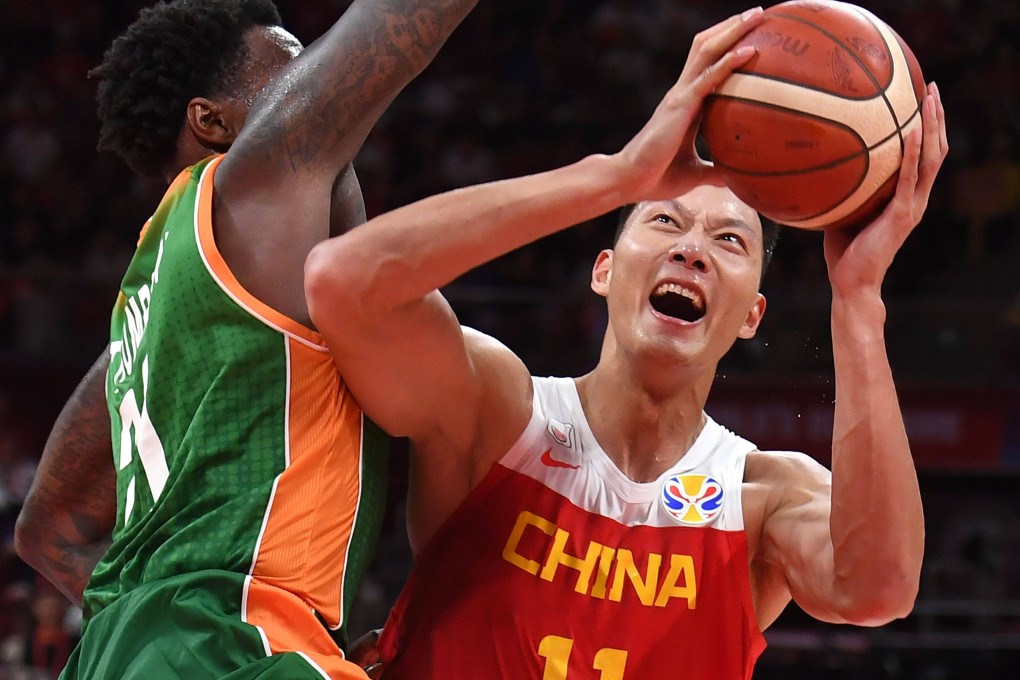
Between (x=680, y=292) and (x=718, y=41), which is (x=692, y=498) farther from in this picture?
(x=718, y=41)

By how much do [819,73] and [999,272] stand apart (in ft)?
28.9

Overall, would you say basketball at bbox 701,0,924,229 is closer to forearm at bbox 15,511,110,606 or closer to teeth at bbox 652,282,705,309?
teeth at bbox 652,282,705,309

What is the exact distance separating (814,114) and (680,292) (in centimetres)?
80

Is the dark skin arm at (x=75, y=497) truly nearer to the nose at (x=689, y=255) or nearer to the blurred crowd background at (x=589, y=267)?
the nose at (x=689, y=255)

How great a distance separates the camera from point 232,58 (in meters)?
2.96

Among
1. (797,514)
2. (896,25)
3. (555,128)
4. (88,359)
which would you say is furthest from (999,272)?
(797,514)

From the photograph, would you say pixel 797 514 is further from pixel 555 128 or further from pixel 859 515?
pixel 555 128

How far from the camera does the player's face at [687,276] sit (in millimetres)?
3236

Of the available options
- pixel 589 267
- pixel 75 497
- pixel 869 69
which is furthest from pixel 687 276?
pixel 589 267

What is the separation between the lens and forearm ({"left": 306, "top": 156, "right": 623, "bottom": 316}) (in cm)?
242

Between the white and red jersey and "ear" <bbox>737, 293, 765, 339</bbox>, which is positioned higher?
"ear" <bbox>737, 293, 765, 339</bbox>

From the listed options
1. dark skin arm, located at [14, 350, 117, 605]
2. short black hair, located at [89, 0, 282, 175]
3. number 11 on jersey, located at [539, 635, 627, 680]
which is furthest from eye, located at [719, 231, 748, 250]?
dark skin arm, located at [14, 350, 117, 605]

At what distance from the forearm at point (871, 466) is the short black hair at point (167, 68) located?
1486 millimetres

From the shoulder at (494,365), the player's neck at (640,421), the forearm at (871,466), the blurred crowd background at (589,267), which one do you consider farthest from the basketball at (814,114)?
the blurred crowd background at (589,267)
